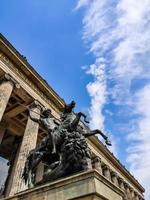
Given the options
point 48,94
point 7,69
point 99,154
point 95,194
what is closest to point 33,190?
point 95,194

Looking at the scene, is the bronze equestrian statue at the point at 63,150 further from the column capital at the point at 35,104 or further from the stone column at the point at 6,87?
the column capital at the point at 35,104

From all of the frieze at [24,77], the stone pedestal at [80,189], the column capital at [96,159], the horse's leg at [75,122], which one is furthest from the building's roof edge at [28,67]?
the stone pedestal at [80,189]

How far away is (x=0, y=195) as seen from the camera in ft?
56.4

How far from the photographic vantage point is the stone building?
12.1ft

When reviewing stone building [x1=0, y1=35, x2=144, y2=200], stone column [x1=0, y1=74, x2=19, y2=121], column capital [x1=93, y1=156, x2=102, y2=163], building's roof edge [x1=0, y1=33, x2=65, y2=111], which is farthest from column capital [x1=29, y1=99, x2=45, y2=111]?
column capital [x1=93, y1=156, x2=102, y2=163]

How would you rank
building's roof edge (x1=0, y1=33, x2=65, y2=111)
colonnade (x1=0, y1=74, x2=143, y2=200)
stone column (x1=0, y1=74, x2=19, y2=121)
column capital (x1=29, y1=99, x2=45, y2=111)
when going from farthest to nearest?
column capital (x1=29, y1=99, x2=45, y2=111), building's roof edge (x1=0, y1=33, x2=65, y2=111), stone column (x1=0, y1=74, x2=19, y2=121), colonnade (x1=0, y1=74, x2=143, y2=200)

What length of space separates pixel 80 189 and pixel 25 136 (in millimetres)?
12710

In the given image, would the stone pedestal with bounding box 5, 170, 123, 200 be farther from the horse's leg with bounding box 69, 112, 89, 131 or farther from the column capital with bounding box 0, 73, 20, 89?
the column capital with bounding box 0, 73, 20, 89

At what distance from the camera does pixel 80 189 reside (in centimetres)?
359

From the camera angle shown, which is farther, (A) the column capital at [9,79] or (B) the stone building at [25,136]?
(A) the column capital at [9,79]

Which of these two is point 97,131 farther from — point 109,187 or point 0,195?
point 0,195

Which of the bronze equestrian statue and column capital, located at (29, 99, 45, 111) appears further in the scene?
column capital, located at (29, 99, 45, 111)

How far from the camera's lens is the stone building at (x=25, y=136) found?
3.70 meters

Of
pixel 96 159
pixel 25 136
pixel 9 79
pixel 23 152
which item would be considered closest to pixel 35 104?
pixel 9 79
